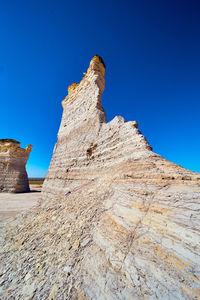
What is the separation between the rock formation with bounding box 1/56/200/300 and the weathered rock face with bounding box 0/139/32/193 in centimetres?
1574

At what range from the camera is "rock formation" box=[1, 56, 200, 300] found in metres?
1.50

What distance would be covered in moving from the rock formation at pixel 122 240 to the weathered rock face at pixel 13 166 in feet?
51.6

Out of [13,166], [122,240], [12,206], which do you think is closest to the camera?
[122,240]

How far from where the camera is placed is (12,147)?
18.1 meters

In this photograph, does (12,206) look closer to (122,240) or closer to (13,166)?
(122,240)

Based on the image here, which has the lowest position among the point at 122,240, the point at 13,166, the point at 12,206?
the point at 12,206

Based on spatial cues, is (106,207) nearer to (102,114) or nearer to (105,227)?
(105,227)

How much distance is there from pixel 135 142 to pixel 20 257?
13.1 ft

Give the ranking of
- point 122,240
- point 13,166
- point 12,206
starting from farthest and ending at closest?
point 13,166 < point 12,206 < point 122,240

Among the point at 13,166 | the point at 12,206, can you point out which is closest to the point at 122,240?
the point at 12,206

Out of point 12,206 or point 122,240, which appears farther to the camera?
point 12,206

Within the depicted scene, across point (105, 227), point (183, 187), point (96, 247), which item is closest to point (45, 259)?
point (96, 247)

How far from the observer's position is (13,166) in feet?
57.8

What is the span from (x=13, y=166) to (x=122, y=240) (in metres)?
20.4
